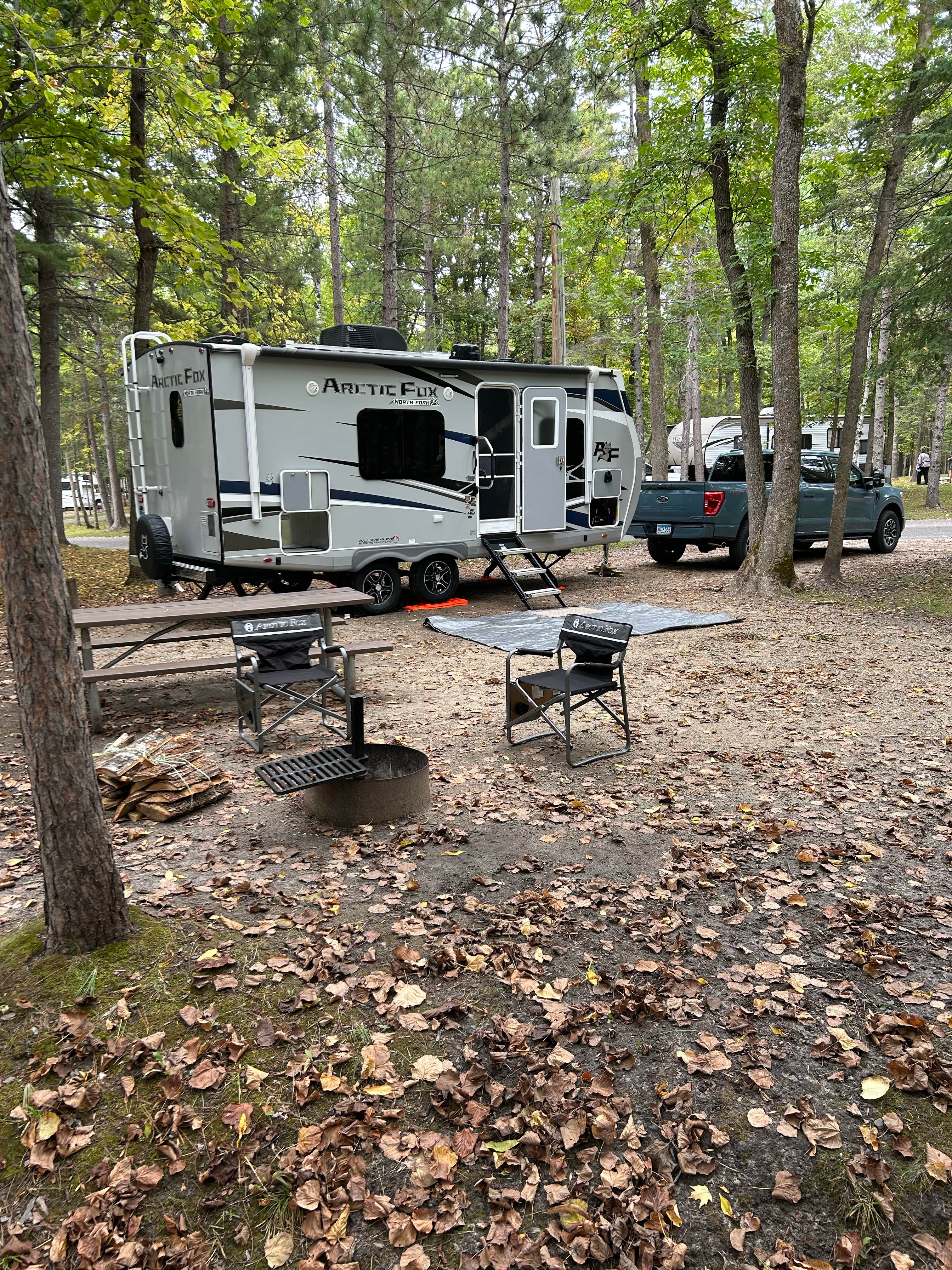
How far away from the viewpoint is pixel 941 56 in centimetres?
1023

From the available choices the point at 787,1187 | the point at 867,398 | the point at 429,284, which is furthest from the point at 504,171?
the point at 787,1187

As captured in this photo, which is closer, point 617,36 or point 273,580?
point 273,580

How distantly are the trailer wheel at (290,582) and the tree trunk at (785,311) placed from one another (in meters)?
5.76

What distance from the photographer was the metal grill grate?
4059 millimetres

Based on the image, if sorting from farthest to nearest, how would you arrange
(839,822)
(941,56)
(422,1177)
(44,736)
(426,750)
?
(941,56), (426,750), (839,822), (44,736), (422,1177)

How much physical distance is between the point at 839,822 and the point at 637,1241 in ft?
9.28

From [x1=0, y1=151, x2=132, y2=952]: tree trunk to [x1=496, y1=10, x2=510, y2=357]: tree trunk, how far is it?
53.8 feet

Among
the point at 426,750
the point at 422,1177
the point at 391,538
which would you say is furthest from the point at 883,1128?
the point at 391,538

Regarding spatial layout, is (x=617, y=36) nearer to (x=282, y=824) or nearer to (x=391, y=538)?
(x=391, y=538)

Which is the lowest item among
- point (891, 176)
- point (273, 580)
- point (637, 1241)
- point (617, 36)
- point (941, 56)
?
point (637, 1241)

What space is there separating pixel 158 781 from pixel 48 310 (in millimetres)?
13384

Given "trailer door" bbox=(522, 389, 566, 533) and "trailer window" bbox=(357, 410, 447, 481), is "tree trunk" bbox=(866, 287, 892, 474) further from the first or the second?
"trailer window" bbox=(357, 410, 447, 481)

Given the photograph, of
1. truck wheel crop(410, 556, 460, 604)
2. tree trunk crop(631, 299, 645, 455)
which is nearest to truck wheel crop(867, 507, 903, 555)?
truck wheel crop(410, 556, 460, 604)

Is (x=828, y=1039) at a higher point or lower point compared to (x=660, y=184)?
lower
